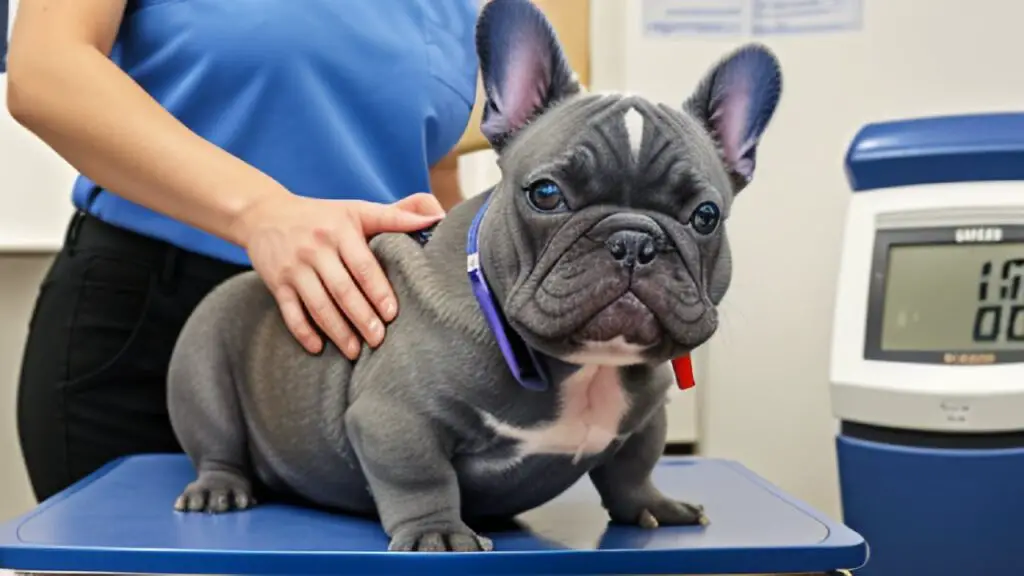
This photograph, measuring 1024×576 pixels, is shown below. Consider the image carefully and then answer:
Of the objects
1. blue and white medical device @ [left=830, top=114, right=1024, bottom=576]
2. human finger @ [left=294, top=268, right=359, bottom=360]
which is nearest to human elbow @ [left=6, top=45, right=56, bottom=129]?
human finger @ [left=294, top=268, right=359, bottom=360]

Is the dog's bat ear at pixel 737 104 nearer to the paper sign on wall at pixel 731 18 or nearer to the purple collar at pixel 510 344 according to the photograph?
the purple collar at pixel 510 344

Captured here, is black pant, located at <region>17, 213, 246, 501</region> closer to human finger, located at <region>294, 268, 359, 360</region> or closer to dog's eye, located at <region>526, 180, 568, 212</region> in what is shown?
human finger, located at <region>294, 268, 359, 360</region>

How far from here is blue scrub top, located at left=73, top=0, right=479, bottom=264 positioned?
76 cm

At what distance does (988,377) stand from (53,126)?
2.51ft

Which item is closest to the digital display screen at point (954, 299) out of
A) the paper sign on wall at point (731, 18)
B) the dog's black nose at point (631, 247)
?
the paper sign on wall at point (731, 18)

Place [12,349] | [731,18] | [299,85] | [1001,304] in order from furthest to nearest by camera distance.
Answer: [12,349] < [731,18] < [1001,304] < [299,85]

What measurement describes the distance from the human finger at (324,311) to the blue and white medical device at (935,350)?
543 mm

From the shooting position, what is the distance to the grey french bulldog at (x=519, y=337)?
1.48 feet

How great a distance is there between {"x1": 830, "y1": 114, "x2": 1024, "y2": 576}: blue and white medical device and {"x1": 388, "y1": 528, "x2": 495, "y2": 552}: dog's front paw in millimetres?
536

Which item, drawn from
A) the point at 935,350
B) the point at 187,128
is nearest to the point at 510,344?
the point at 187,128

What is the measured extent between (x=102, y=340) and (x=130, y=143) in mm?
218

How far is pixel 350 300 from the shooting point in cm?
57

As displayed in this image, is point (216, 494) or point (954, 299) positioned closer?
point (216, 494)

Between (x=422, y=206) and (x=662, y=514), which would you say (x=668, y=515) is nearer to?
(x=662, y=514)
